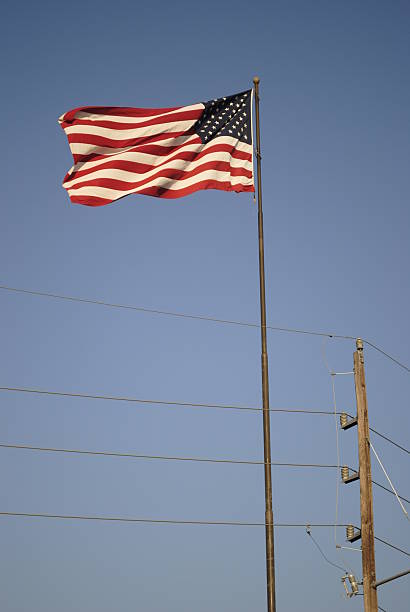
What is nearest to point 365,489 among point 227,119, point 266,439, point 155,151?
point 266,439

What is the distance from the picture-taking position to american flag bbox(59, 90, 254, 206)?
21.8 metres

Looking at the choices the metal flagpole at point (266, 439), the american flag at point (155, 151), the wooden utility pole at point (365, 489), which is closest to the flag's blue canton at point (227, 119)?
the american flag at point (155, 151)

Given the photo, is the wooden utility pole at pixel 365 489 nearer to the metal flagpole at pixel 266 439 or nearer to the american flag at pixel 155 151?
the metal flagpole at pixel 266 439

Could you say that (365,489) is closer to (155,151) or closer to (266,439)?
(266,439)

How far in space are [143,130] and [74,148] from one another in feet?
4.91

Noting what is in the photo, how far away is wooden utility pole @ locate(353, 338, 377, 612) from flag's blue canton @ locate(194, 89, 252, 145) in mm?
5075

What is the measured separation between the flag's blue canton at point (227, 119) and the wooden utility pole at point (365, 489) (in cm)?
507

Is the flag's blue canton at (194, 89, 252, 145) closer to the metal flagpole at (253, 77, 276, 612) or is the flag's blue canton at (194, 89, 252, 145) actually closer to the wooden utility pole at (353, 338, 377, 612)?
the metal flagpole at (253, 77, 276, 612)

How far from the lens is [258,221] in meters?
21.7

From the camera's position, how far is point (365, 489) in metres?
20.7

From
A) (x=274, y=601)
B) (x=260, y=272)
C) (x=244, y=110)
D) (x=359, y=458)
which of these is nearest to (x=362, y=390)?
(x=359, y=458)

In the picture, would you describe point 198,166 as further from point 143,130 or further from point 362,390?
point 362,390

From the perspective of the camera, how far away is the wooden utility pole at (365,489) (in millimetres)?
20250

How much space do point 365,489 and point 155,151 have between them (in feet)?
26.1
